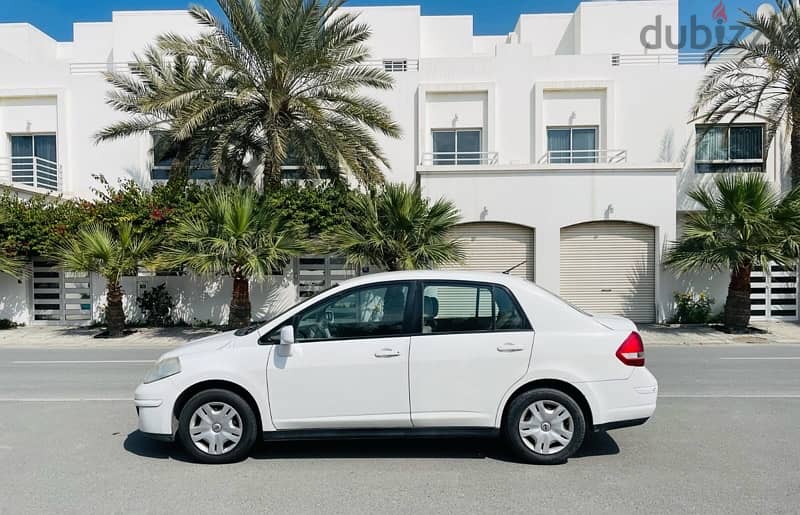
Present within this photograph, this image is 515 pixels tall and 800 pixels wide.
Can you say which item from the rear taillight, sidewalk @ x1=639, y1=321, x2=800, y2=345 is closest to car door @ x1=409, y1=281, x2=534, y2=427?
the rear taillight

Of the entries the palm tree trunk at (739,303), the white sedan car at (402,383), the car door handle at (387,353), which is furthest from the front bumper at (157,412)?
the palm tree trunk at (739,303)

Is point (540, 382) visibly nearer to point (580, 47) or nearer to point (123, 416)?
point (123, 416)

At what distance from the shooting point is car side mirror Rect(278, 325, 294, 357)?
4352mm

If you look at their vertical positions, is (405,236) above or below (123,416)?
above

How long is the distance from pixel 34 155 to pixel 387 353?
794 inches

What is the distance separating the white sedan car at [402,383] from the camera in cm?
445

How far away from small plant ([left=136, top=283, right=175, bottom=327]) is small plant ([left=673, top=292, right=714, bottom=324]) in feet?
50.6

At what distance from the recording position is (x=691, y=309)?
1518 centimetres

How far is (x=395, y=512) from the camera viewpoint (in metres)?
3.63

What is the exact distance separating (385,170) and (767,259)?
453 inches

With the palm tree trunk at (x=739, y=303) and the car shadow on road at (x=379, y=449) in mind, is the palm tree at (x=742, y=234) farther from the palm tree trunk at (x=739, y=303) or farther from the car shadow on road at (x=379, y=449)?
the car shadow on road at (x=379, y=449)

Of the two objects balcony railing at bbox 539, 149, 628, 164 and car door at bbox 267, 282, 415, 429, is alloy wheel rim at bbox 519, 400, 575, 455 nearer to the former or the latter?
car door at bbox 267, 282, 415, 429

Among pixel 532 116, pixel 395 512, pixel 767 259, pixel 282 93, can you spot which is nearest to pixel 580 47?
pixel 532 116

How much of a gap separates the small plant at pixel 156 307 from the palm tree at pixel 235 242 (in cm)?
259
